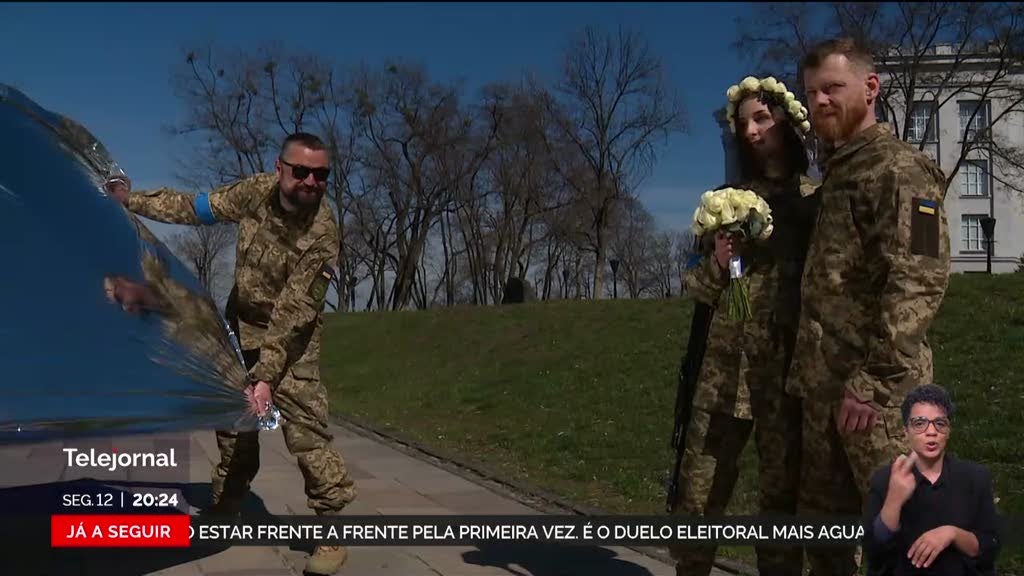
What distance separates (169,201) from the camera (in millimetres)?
5480

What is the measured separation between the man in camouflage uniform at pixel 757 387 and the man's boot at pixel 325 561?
1.79m

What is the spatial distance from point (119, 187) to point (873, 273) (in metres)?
3.66

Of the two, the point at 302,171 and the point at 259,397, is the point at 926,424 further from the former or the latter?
the point at 302,171

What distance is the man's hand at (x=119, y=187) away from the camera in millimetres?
5082

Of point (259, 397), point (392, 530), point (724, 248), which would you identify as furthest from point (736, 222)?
point (259, 397)

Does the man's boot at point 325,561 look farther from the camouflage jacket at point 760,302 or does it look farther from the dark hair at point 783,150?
the dark hair at point 783,150

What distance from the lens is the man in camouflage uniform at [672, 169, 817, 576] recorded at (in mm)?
3916

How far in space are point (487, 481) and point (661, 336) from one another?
25.8 feet

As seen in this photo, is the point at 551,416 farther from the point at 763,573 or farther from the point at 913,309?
the point at 913,309

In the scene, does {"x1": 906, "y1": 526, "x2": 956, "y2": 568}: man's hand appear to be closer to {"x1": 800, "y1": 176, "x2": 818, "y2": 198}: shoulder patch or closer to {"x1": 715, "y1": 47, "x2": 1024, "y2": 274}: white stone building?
{"x1": 800, "y1": 176, "x2": 818, "y2": 198}: shoulder patch

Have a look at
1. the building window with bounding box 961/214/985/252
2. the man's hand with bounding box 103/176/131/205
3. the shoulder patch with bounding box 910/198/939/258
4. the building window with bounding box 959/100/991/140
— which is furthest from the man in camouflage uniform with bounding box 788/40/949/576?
the building window with bounding box 961/214/985/252

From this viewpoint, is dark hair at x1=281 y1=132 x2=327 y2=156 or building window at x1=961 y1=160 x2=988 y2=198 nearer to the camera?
dark hair at x1=281 y1=132 x2=327 y2=156

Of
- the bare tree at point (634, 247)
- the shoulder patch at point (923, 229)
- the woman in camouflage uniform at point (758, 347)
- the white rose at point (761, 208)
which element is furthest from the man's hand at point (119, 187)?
the bare tree at point (634, 247)

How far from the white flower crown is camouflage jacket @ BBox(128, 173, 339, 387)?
223cm
